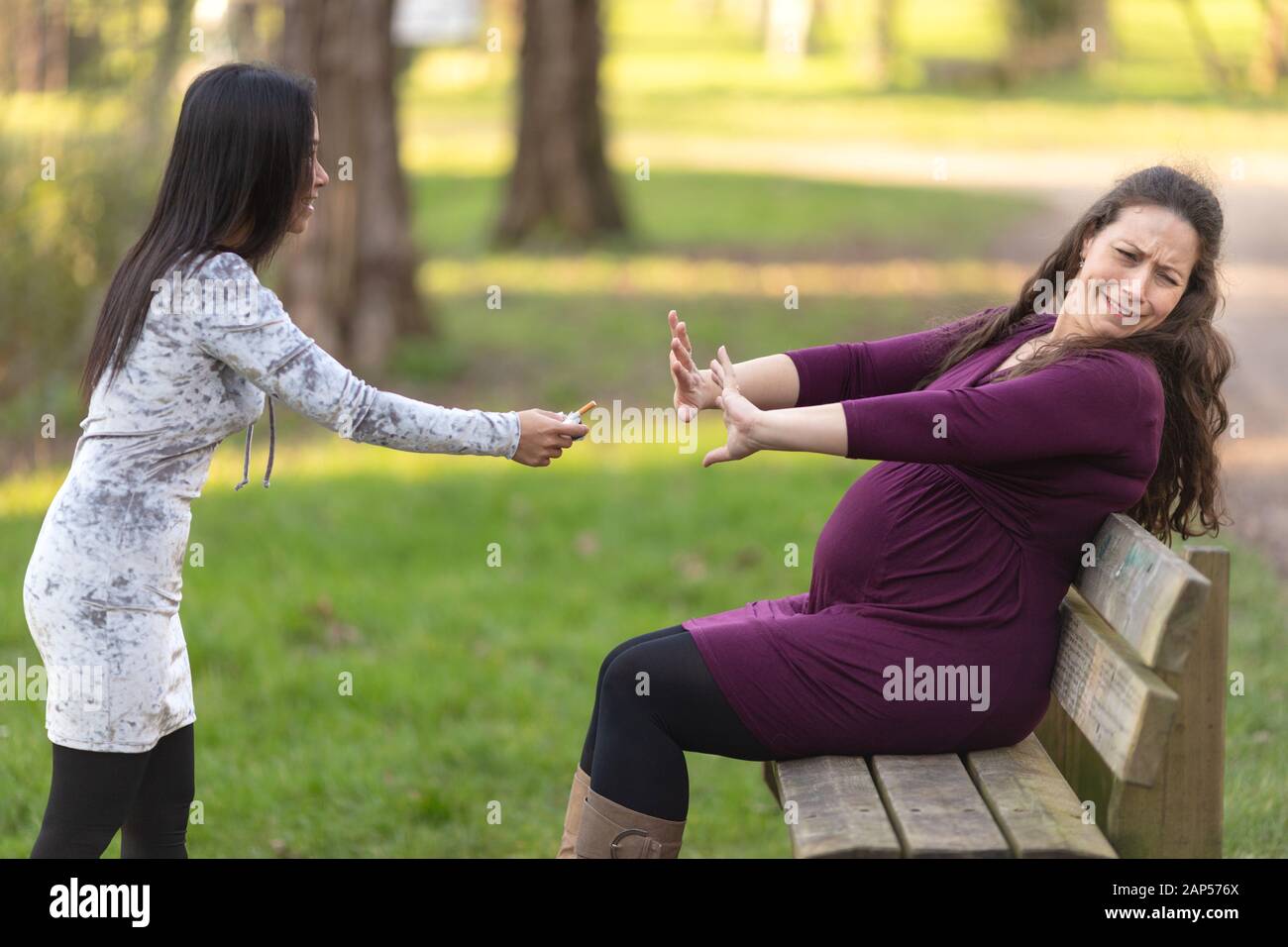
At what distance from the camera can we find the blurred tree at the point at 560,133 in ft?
50.3

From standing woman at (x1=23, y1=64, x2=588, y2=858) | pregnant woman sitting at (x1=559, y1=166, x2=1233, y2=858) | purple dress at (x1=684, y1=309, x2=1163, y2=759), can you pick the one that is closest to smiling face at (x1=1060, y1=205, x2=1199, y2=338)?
pregnant woman sitting at (x1=559, y1=166, x2=1233, y2=858)

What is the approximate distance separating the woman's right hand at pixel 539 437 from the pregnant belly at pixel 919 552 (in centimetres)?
62

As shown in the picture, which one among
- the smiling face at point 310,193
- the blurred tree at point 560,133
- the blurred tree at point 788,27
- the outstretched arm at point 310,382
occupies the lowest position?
the outstretched arm at point 310,382

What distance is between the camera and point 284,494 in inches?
293

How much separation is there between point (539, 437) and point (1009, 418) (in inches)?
38.0

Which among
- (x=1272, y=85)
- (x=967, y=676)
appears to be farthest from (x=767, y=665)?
(x=1272, y=85)

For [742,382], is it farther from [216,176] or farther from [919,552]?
[216,176]

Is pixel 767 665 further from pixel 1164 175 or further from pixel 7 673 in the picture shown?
pixel 7 673

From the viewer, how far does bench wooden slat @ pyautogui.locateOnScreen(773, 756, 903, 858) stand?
272 centimetres

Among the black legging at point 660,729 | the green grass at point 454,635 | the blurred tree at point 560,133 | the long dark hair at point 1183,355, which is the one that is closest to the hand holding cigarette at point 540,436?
the black legging at point 660,729

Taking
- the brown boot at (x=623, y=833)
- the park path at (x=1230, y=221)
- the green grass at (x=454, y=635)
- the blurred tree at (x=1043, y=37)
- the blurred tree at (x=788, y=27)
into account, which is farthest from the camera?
the blurred tree at (x=788, y=27)

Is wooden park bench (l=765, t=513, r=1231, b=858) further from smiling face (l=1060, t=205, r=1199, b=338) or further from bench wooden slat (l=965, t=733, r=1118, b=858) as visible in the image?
smiling face (l=1060, t=205, r=1199, b=338)

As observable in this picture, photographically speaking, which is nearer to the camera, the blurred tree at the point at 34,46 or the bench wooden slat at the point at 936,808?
the bench wooden slat at the point at 936,808

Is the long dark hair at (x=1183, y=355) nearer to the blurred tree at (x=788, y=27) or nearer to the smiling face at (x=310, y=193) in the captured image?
the smiling face at (x=310, y=193)
